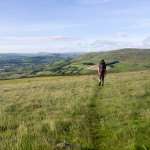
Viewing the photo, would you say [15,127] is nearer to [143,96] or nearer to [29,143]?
[29,143]

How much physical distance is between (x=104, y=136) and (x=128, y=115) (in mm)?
2596

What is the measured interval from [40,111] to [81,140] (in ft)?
15.6

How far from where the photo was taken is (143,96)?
11.5m

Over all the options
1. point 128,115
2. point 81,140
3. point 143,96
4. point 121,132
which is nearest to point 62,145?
point 81,140

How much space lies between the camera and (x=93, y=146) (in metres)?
4.75

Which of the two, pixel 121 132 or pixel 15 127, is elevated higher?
pixel 121 132

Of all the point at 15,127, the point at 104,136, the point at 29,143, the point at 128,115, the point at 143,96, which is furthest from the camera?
the point at 143,96

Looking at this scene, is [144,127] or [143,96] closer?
[144,127]

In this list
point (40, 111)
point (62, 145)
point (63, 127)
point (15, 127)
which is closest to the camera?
point (62, 145)

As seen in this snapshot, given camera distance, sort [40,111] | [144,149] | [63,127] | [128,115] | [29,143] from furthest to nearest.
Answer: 1. [40,111]
2. [128,115]
3. [63,127]
4. [29,143]
5. [144,149]

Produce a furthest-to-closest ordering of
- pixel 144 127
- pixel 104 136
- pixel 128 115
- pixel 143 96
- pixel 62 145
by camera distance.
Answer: pixel 143 96
pixel 128 115
pixel 144 127
pixel 104 136
pixel 62 145

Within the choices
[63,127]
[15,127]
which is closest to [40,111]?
[15,127]

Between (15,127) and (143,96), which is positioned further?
(143,96)

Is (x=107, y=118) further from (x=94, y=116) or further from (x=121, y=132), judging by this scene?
(x=121, y=132)
